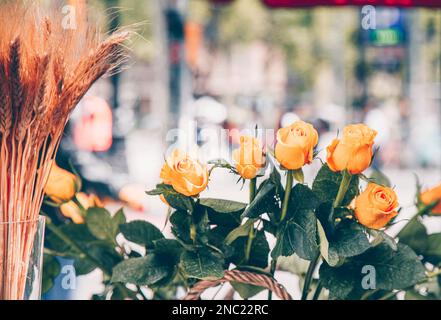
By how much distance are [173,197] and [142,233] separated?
14 cm

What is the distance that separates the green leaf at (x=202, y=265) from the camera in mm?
1059

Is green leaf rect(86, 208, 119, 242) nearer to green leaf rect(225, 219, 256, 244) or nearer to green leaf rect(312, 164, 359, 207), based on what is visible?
green leaf rect(225, 219, 256, 244)

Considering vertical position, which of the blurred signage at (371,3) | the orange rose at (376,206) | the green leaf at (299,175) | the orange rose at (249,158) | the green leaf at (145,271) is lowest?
the green leaf at (145,271)

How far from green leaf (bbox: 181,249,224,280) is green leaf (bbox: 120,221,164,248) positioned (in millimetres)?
130

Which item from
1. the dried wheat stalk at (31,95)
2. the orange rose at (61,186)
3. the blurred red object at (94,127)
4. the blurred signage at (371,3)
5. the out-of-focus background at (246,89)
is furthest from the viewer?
the blurred red object at (94,127)

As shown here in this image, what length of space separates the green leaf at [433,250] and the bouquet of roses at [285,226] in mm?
106

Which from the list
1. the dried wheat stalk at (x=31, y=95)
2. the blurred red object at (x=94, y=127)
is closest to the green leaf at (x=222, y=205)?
the dried wheat stalk at (x=31, y=95)

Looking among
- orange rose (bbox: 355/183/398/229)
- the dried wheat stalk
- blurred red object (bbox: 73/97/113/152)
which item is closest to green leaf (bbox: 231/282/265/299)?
orange rose (bbox: 355/183/398/229)

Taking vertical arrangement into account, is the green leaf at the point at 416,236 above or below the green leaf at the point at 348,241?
below

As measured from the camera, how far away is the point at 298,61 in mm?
24578

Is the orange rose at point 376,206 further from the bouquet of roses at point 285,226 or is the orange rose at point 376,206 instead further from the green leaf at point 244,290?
the green leaf at point 244,290

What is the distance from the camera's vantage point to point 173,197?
1.10 metres

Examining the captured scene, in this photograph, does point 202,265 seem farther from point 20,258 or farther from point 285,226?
point 20,258

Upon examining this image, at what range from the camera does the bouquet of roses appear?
1.05 m
